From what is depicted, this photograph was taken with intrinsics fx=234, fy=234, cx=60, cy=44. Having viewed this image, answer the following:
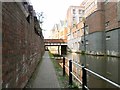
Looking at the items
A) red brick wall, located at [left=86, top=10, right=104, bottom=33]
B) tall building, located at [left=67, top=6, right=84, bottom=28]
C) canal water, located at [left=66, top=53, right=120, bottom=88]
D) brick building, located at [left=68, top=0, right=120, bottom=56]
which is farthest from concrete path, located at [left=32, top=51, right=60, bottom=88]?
tall building, located at [left=67, top=6, right=84, bottom=28]

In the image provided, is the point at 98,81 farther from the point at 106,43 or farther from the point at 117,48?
the point at 106,43

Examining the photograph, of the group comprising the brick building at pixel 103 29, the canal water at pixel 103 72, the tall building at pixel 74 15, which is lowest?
the canal water at pixel 103 72

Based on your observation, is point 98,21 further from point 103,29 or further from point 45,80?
point 45,80

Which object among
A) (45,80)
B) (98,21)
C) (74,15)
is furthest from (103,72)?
(74,15)

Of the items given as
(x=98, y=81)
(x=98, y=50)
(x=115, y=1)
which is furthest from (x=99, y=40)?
(x=98, y=81)

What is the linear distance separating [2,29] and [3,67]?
520mm

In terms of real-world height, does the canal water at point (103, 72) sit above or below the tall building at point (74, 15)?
below

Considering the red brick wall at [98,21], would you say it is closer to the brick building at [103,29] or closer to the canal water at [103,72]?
the brick building at [103,29]

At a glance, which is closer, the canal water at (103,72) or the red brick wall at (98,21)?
the canal water at (103,72)

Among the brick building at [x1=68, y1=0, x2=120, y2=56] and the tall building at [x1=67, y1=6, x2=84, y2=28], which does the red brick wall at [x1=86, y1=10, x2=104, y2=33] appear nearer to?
the brick building at [x1=68, y1=0, x2=120, y2=56]

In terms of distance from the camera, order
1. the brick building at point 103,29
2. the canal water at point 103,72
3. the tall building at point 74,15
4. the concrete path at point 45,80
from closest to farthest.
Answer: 1. the concrete path at point 45,80
2. the canal water at point 103,72
3. the brick building at point 103,29
4. the tall building at point 74,15

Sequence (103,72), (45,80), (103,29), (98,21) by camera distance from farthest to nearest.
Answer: (98,21)
(103,29)
(103,72)
(45,80)

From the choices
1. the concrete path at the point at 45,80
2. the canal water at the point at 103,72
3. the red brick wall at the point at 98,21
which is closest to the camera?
the concrete path at the point at 45,80

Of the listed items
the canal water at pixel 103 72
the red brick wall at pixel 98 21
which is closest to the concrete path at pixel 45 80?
the canal water at pixel 103 72
